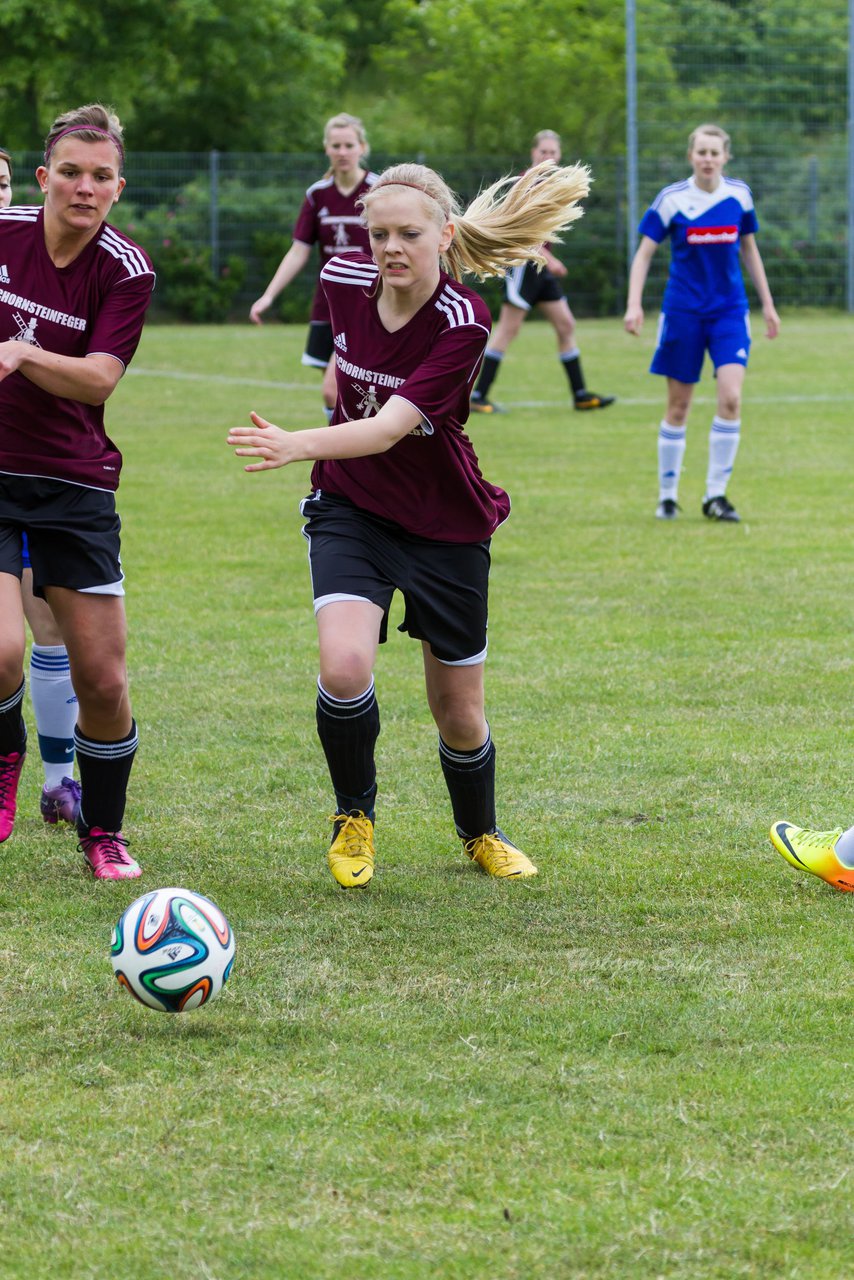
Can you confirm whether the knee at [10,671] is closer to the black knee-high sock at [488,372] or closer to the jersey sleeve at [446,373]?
the jersey sleeve at [446,373]

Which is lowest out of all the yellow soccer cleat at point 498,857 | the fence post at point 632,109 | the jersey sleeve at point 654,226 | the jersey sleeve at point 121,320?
the yellow soccer cleat at point 498,857

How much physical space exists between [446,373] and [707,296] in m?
6.42

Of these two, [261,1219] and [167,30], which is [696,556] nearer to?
[261,1219]

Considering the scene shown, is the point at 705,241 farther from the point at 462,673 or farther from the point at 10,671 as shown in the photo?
the point at 10,671

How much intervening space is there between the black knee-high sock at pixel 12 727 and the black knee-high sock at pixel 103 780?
22cm

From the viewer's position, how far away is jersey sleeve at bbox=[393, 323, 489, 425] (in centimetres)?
439

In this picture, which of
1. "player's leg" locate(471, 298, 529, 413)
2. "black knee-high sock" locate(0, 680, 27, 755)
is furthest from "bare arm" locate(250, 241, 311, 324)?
"black knee-high sock" locate(0, 680, 27, 755)

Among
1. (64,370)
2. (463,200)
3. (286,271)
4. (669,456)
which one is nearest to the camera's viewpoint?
(64,370)

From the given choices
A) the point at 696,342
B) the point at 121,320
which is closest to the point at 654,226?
the point at 696,342

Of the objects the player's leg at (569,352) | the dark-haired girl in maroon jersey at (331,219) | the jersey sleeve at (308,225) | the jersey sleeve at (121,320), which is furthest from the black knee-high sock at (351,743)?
the player's leg at (569,352)

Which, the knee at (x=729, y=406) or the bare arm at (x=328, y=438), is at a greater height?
the bare arm at (x=328, y=438)

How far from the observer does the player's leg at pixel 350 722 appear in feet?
14.8

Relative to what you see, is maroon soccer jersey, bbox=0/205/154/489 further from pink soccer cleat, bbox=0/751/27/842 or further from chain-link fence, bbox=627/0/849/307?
chain-link fence, bbox=627/0/849/307

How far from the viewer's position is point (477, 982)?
13.0ft
